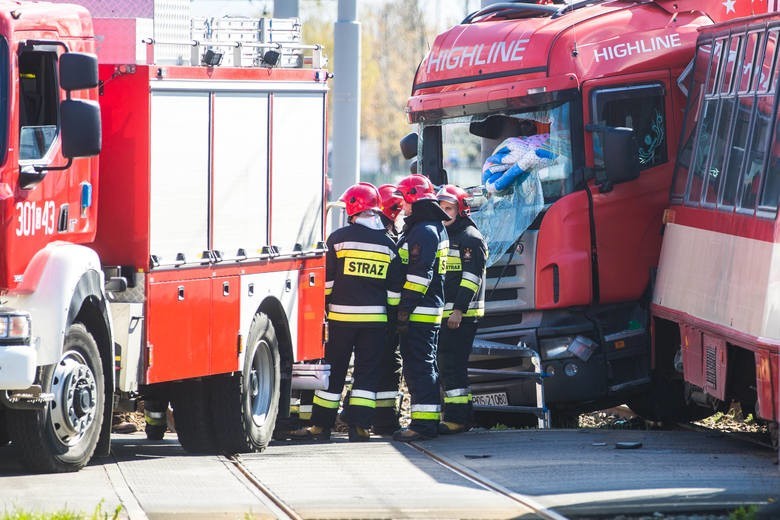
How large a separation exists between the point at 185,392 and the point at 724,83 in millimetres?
4858

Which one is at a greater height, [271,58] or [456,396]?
[271,58]

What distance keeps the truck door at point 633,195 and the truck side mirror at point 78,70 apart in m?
5.68

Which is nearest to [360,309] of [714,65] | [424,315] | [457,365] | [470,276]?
[424,315]

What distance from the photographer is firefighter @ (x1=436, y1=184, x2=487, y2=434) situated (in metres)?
13.0

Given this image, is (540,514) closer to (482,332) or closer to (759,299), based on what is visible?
(759,299)

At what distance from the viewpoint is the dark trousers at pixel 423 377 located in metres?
12.5

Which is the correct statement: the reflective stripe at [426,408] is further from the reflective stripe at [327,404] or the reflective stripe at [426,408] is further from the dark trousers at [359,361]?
the reflective stripe at [327,404]

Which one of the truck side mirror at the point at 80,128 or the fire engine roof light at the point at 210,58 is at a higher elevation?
the fire engine roof light at the point at 210,58

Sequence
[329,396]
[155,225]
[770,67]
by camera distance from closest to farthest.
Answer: [155,225]
[770,67]
[329,396]

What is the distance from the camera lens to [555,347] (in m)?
13.8

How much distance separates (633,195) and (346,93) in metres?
4.60

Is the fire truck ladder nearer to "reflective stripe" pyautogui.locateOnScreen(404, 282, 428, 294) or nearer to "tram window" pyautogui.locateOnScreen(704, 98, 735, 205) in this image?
"reflective stripe" pyautogui.locateOnScreen(404, 282, 428, 294)

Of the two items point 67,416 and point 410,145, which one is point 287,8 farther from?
point 67,416

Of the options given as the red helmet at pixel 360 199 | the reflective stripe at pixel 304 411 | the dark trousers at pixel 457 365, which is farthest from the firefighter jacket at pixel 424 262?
the reflective stripe at pixel 304 411
